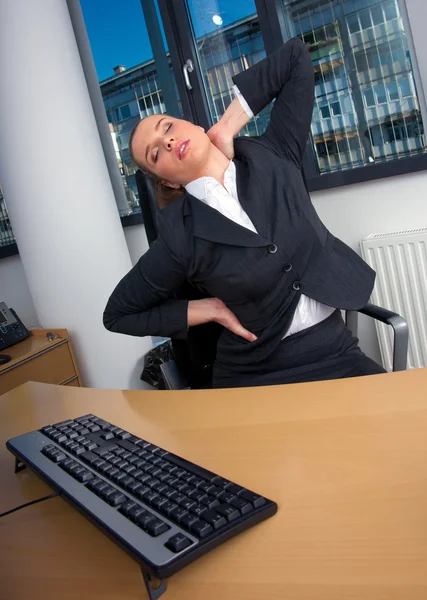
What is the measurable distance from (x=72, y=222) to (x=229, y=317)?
142 centimetres

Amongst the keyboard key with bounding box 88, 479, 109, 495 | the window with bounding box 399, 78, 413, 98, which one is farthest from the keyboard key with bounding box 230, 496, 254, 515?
the window with bounding box 399, 78, 413, 98

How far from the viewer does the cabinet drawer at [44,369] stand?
2660 millimetres

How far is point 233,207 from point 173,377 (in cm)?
51

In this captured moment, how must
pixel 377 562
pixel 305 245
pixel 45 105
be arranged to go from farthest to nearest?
pixel 45 105 → pixel 305 245 → pixel 377 562

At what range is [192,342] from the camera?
1.79m

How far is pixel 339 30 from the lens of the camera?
8.49ft

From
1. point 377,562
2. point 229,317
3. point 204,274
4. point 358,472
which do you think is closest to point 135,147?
point 204,274

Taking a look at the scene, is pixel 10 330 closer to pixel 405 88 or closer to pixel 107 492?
pixel 405 88

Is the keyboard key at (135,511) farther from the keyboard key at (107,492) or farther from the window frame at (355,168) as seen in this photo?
the window frame at (355,168)

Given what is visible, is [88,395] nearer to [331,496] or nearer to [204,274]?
[204,274]

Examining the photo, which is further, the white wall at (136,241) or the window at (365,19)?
the white wall at (136,241)

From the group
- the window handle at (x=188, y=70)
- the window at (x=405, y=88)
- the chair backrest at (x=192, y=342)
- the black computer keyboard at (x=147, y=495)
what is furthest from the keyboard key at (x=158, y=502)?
the window handle at (x=188, y=70)

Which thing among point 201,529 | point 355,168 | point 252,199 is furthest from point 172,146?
point 355,168

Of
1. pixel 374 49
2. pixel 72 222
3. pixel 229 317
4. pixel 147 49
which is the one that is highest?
pixel 147 49
